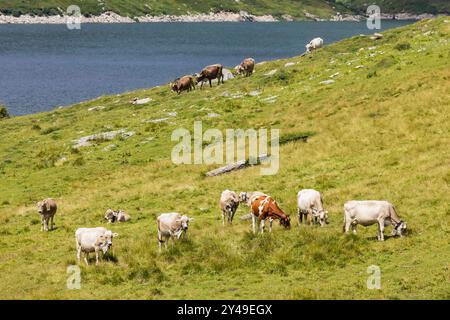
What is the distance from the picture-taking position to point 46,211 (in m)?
31.5

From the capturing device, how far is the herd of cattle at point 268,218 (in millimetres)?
23891

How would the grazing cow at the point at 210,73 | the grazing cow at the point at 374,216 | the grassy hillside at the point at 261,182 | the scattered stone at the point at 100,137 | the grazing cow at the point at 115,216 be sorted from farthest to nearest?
the grazing cow at the point at 210,73 → the scattered stone at the point at 100,137 → the grazing cow at the point at 115,216 → the grazing cow at the point at 374,216 → the grassy hillside at the point at 261,182

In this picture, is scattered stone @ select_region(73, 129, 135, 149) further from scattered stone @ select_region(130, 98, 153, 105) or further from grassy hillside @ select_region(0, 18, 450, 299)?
scattered stone @ select_region(130, 98, 153, 105)

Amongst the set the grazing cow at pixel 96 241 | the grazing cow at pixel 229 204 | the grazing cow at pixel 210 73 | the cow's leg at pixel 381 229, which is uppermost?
the grazing cow at pixel 210 73

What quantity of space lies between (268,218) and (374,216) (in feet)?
15.9

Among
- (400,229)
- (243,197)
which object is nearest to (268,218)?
(243,197)

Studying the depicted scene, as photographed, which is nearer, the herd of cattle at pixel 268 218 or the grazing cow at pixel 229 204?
the herd of cattle at pixel 268 218

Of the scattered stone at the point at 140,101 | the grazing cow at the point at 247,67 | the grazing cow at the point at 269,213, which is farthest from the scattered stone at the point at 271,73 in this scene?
the grazing cow at the point at 269,213

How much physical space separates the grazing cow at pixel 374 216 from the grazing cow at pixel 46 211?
1559 cm

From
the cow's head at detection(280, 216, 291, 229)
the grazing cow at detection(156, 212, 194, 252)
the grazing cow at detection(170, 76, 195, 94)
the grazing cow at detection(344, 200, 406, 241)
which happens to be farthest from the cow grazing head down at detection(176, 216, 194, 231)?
the grazing cow at detection(170, 76, 195, 94)

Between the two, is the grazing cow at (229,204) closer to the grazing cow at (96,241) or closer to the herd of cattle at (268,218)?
the herd of cattle at (268,218)

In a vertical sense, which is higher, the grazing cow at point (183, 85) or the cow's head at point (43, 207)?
the grazing cow at point (183, 85)
